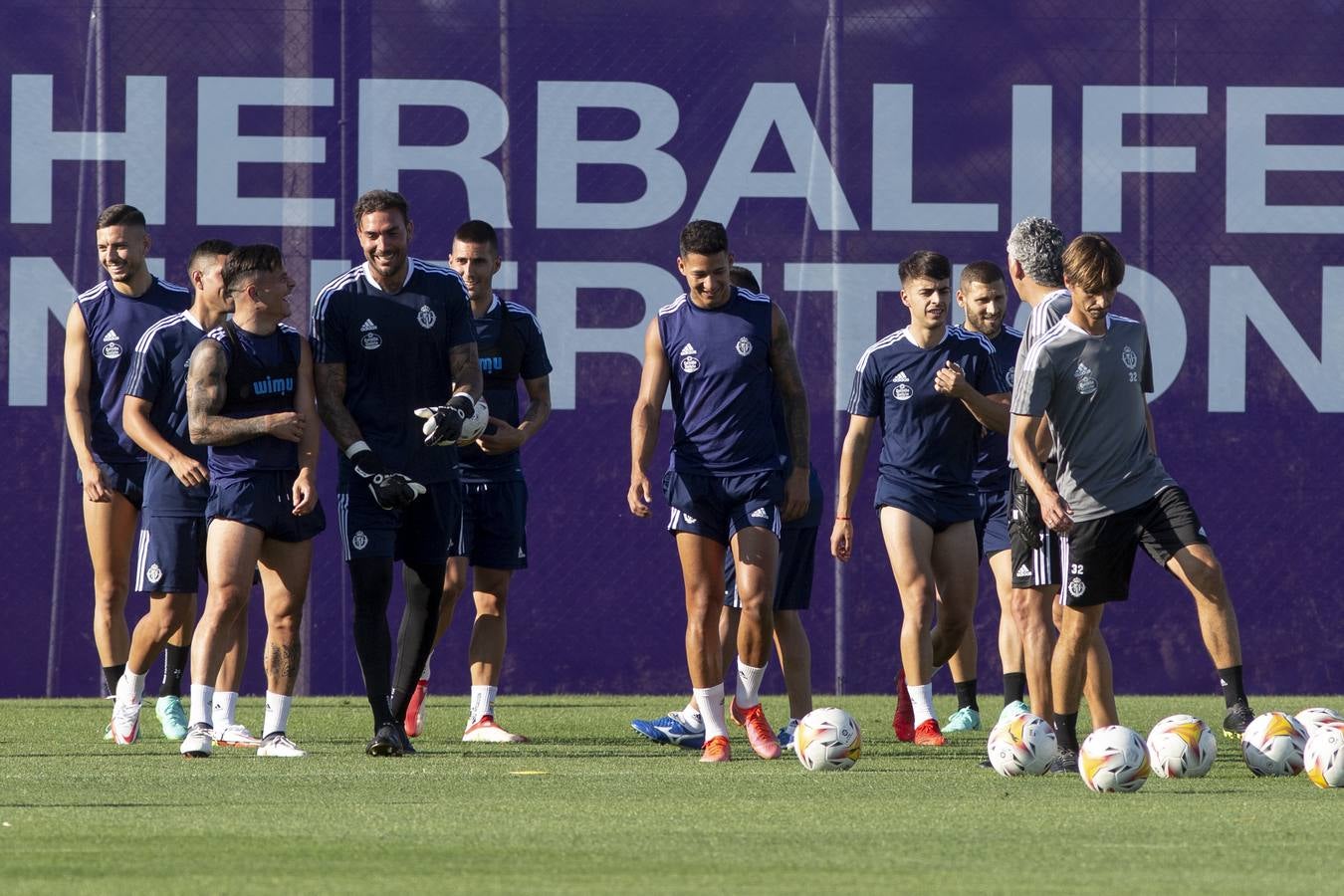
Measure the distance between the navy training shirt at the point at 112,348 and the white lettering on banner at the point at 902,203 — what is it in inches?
168

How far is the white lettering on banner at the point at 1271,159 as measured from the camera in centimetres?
1184

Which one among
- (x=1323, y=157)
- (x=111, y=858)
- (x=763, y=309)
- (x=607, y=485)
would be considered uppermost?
(x=1323, y=157)

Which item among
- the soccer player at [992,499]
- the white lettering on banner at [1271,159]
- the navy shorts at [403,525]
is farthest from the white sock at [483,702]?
the white lettering on banner at [1271,159]

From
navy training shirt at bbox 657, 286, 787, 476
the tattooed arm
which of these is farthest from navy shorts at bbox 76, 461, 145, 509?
navy training shirt at bbox 657, 286, 787, 476

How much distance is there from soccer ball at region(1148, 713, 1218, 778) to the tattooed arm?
10.8 feet

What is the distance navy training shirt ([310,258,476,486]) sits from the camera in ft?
25.5

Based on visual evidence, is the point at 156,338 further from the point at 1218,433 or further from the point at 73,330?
the point at 1218,433

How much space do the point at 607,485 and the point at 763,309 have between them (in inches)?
144

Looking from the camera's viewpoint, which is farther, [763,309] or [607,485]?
[607,485]

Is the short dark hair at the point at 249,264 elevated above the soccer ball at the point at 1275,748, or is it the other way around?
the short dark hair at the point at 249,264

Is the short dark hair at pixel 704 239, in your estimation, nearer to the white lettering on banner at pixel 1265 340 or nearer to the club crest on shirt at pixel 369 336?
the club crest on shirt at pixel 369 336

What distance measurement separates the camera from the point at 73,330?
9117mm

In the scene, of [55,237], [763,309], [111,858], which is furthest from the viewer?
[55,237]

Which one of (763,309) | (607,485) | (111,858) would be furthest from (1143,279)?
(111,858)
